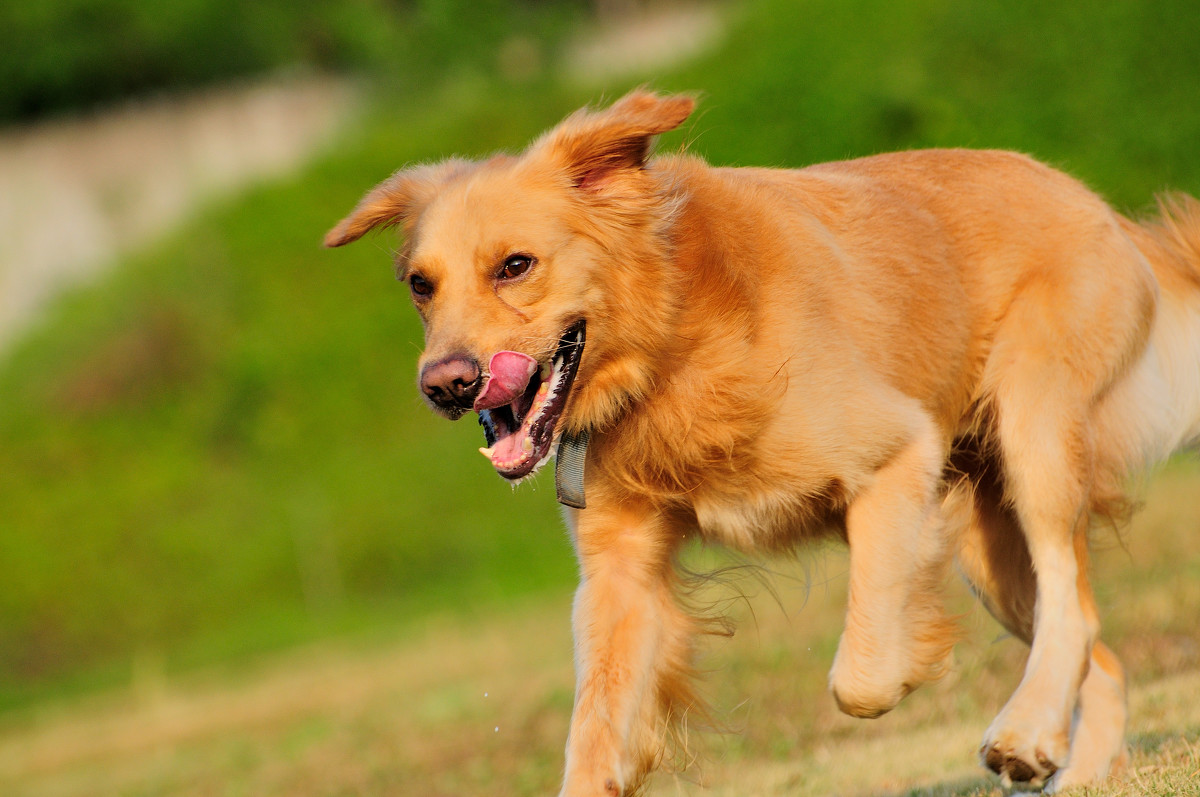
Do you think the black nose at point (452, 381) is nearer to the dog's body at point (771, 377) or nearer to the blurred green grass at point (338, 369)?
the dog's body at point (771, 377)

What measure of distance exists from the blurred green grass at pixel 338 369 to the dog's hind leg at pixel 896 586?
1224 centimetres

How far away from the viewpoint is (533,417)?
4.16 metres

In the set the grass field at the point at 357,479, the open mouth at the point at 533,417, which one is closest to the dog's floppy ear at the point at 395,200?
the open mouth at the point at 533,417

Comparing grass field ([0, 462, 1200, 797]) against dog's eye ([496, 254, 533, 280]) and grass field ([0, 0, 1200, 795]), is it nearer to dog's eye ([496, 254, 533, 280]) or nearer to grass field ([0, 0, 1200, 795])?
grass field ([0, 0, 1200, 795])

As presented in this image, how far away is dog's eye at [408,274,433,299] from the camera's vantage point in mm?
4289

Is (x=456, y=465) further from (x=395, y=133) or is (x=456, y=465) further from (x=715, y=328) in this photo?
(x=715, y=328)

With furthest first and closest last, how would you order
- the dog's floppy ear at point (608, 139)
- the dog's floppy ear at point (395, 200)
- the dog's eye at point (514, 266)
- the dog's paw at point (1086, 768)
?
the dog's paw at point (1086, 768) < the dog's floppy ear at point (395, 200) < the dog's floppy ear at point (608, 139) < the dog's eye at point (514, 266)

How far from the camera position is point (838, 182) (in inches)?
207

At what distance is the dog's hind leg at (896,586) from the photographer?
14.4 ft

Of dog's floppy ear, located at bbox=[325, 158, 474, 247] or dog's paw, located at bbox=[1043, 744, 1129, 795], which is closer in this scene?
dog's floppy ear, located at bbox=[325, 158, 474, 247]

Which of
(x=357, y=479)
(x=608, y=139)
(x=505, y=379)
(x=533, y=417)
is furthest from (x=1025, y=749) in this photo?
(x=357, y=479)

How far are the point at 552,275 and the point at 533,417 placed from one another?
1.44 ft

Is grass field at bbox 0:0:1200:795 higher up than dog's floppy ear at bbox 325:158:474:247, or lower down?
lower down

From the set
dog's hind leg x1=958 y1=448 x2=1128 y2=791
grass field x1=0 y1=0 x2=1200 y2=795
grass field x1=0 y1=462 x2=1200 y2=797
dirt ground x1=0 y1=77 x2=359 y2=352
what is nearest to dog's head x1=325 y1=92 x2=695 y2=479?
grass field x1=0 y1=462 x2=1200 y2=797
